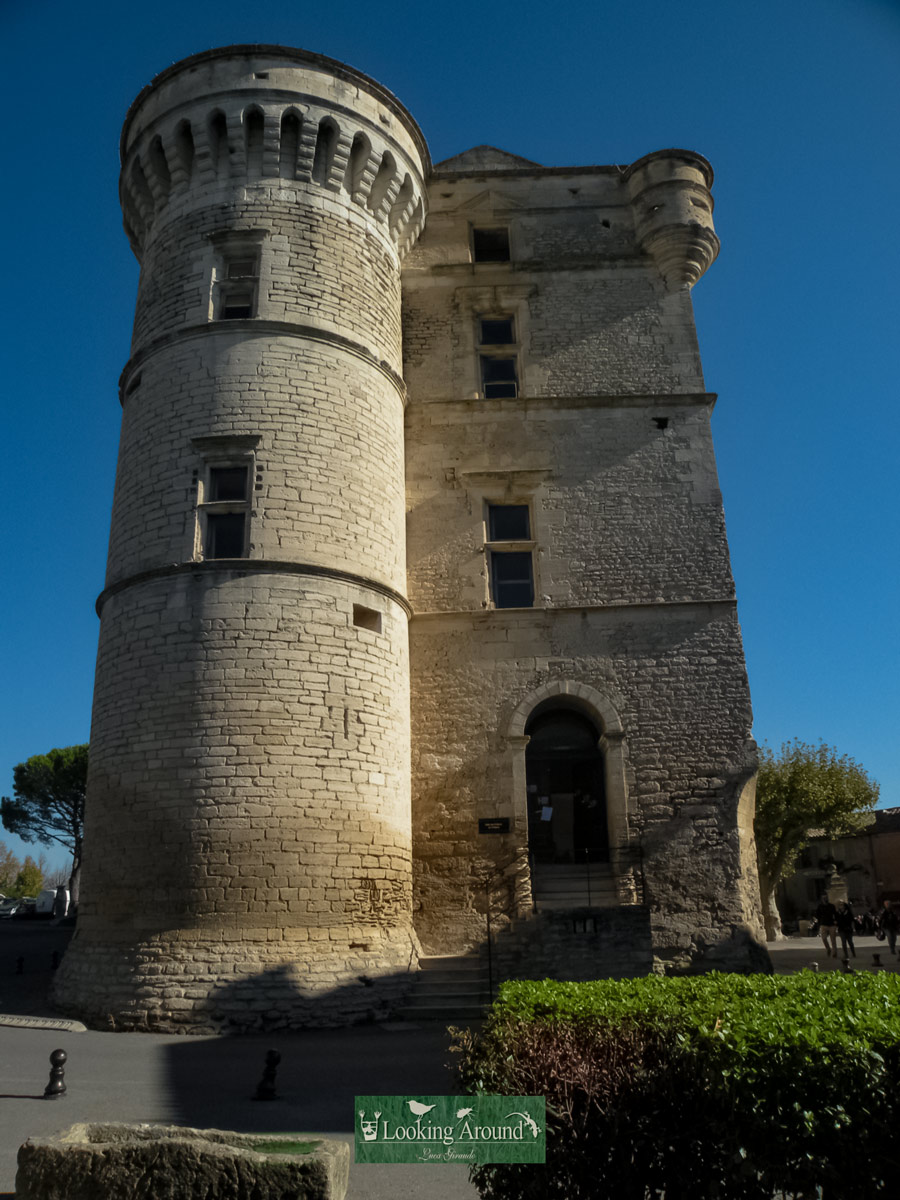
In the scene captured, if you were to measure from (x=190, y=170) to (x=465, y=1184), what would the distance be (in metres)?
16.2

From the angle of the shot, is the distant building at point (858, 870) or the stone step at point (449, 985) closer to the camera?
the stone step at point (449, 985)

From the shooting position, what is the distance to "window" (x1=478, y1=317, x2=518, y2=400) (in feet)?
59.5

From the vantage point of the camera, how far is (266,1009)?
10.9 m

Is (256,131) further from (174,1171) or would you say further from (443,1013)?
(174,1171)

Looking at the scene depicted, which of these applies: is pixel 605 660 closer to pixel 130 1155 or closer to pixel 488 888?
pixel 488 888

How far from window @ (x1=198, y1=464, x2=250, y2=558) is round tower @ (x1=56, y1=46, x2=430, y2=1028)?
0.04 meters

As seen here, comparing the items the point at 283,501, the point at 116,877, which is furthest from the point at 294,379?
the point at 116,877

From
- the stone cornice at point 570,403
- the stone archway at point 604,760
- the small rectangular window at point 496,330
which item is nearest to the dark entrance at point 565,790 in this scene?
the stone archway at point 604,760

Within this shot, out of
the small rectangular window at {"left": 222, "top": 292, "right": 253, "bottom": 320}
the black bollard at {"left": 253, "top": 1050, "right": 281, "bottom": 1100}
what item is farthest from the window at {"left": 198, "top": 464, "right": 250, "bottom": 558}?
the black bollard at {"left": 253, "top": 1050, "right": 281, "bottom": 1100}

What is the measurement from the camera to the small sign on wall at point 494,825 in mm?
14562

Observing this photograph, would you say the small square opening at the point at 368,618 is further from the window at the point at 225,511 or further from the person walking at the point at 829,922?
the person walking at the point at 829,922

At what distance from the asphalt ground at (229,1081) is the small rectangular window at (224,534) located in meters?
6.69

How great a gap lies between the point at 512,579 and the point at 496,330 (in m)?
5.84

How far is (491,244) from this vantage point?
19641 millimetres
